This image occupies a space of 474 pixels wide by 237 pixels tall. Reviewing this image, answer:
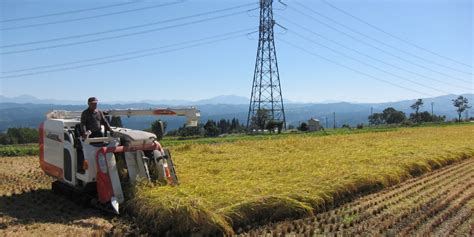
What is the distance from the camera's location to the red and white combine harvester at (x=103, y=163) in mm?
8383

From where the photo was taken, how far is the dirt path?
7.07 metres

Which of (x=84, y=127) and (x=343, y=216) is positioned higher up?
(x=84, y=127)

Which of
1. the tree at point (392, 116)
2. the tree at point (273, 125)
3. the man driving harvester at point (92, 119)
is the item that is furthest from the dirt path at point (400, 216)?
the tree at point (392, 116)

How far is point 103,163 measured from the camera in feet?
27.7

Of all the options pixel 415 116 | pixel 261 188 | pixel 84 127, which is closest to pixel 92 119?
pixel 84 127

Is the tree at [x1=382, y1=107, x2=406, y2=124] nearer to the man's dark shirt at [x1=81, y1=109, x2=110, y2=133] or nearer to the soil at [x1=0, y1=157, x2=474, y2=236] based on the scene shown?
the soil at [x1=0, y1=157, x2=474, y2=236]

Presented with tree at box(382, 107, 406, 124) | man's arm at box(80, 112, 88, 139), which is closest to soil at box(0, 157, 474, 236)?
man's arm at box(80, 112, 88, 139)

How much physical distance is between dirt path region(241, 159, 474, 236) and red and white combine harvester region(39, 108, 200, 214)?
105 inches

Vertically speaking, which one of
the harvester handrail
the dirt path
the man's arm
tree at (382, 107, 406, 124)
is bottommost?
tree at (382, 107, 406, 124)

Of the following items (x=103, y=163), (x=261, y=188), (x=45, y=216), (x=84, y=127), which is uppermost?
(x=84, y=127)

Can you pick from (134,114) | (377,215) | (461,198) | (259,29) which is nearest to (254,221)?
(377,215)

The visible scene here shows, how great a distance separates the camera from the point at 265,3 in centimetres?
4541

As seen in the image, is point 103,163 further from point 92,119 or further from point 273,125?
point 273,125

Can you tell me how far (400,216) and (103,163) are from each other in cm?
528
